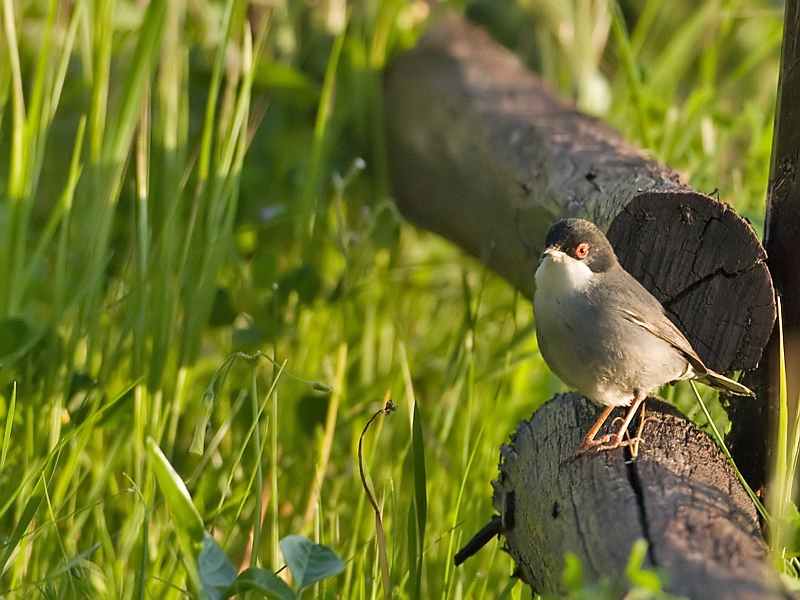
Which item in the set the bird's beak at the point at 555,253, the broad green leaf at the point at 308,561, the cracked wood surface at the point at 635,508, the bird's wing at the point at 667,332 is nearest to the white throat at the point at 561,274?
the bird's beak at the point at 555,253

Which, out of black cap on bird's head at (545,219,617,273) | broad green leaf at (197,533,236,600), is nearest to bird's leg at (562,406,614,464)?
black cap on bird's head at (545,219,617,273)

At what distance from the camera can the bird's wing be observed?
1.93 metres

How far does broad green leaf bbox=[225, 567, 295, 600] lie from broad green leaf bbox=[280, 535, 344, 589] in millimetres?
26

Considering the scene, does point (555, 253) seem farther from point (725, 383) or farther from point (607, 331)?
point (725, 383)

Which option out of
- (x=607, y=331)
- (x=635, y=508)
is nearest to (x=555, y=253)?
(x=607, y=331)

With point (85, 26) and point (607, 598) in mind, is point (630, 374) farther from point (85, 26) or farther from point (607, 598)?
point (85, 26)

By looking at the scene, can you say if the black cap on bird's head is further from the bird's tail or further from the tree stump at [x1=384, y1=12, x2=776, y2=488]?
the bird's tail

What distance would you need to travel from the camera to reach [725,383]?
6.50 feet

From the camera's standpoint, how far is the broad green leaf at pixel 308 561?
1.51 metres

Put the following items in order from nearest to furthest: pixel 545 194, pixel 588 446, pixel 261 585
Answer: pixel 261 585, pixel 588 446, pixel 545 194

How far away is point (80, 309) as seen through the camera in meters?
2.41

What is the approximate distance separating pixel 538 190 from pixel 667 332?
2.25 ft

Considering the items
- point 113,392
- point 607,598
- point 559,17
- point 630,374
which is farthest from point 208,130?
point 559,17

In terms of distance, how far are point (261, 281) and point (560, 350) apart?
1.24 meters
